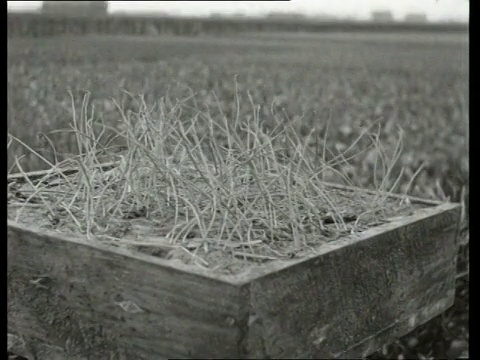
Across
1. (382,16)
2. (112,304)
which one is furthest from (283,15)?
(112,304)

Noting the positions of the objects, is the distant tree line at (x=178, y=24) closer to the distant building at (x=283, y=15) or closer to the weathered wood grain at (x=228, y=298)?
the distant building at (x=283, y=15)

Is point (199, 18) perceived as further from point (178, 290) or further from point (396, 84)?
point (396, 84)

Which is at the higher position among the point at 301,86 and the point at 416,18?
the point at 416,18

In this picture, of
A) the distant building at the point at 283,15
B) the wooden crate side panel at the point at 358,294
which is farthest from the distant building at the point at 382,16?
the wooden crate side panel at the point at 358,294

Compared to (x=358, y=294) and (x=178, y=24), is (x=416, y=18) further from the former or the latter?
(x=358, y=294)

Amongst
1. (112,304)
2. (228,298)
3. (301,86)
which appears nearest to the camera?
(228,298)

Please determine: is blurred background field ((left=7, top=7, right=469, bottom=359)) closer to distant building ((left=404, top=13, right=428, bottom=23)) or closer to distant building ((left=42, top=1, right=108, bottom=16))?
distant building ((left=404, top=13, right=428, bottom=23))

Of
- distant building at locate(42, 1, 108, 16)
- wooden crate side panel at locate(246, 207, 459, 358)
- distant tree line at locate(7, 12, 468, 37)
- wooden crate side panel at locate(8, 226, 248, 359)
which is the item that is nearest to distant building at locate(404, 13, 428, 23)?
distant tree line at locate(7, 12, 468, 37)

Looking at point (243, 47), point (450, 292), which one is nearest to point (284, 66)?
point (243, 47)
